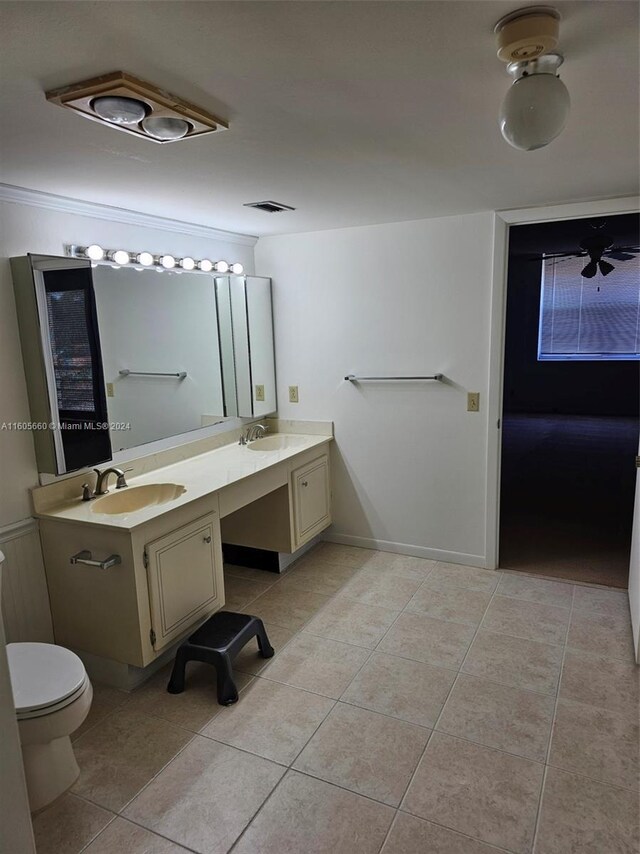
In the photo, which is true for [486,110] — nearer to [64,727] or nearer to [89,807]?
[64,727]

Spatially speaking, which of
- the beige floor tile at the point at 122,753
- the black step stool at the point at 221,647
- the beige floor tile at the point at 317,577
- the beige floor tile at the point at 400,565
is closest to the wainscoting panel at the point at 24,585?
the beige floor tile at the point at 122,753

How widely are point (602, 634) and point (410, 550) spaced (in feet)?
4.07

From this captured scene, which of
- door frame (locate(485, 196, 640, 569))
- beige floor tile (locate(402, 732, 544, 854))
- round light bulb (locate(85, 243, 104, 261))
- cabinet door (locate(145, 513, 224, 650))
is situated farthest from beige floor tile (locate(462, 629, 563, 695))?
round light bulb (locate(85, 243, 104, 261))

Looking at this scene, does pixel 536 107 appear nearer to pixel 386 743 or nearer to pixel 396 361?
pixel 386 743

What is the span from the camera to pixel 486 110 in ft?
5.00

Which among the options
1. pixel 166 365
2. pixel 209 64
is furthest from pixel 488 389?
pixel 209 64

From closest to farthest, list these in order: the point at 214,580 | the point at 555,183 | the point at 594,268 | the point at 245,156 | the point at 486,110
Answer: the point at 486,110 < the point at 245,156 < the point at 555,183 < the point at 214,580 < the point at 594,268

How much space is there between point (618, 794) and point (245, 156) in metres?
2.42

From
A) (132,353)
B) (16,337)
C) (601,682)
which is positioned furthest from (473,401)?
(16,337)

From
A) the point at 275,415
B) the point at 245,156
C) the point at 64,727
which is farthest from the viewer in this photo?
the point at 275,415

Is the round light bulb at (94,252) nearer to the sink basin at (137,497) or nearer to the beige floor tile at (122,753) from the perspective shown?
the sink basin at (137,497)

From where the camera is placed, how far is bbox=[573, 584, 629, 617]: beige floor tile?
2891mm

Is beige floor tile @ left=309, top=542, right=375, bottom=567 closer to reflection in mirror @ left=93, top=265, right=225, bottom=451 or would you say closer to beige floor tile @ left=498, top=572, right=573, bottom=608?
beige floor tile @ left=498, top=572, right=573, bottom=608

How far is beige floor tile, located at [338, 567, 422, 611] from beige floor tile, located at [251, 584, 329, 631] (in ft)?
0.61
